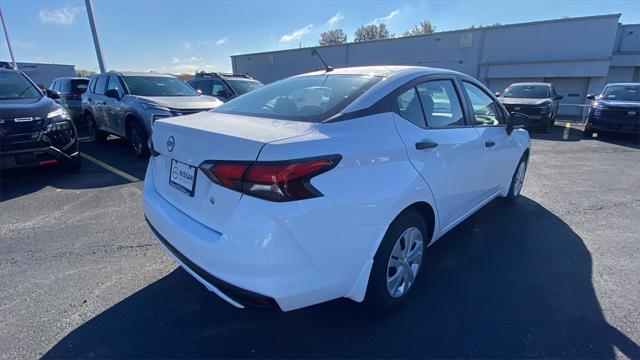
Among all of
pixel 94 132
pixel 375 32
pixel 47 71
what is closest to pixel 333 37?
pixel 375 32

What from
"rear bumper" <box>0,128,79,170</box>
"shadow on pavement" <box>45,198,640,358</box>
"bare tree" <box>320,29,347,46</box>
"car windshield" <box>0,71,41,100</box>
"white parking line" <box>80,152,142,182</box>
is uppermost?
"bare tree" <box>320,29,347,46</box>

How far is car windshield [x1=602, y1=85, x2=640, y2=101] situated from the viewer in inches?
412

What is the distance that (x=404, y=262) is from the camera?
2412 mm

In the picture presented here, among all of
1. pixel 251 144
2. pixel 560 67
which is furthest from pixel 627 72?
pixel 251 144

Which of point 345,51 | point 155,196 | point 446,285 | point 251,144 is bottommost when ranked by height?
point 446,285

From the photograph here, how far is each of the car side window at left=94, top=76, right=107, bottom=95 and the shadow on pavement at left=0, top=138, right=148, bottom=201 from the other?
6.42 feet

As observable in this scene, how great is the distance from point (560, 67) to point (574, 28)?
222 cm

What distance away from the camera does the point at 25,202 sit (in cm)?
449

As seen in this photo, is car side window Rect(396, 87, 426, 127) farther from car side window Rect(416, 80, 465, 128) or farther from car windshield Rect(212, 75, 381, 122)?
car windshield Rect(212, 75, 381, 122)

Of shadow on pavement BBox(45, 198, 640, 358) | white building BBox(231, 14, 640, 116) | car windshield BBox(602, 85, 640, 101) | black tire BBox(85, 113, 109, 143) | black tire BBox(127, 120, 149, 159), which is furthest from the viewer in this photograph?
white building BBox(231, 14, 640, 116)

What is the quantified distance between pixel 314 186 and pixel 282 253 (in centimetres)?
37

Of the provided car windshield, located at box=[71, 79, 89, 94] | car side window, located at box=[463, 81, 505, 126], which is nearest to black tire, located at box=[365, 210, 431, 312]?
car side window, located at box=[463, 81, 505, 126]

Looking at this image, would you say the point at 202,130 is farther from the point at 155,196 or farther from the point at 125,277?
the point at 125,277

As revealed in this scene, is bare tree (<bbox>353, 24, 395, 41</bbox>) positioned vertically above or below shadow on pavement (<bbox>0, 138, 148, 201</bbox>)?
above
